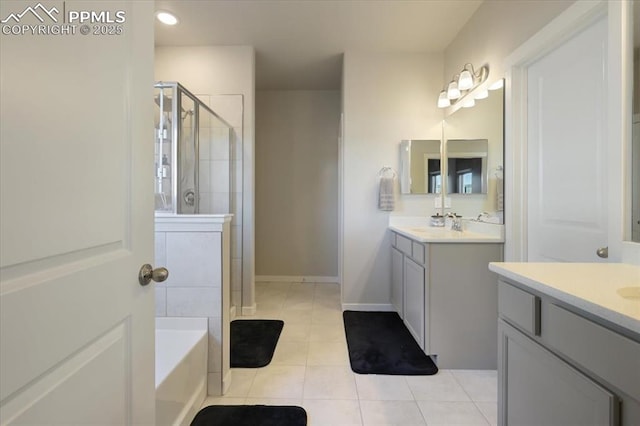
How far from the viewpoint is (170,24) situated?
2.82m

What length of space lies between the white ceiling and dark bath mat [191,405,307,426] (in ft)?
9.34

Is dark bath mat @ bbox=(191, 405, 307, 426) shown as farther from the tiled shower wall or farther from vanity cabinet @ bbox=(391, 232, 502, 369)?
the tiled shower wall

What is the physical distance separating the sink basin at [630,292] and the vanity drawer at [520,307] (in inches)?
7.7

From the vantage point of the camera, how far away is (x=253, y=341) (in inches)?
99.9

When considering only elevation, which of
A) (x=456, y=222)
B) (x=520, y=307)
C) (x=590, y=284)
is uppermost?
(x=456, y=222)

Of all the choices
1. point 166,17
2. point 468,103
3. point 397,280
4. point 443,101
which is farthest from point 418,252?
point 166,17

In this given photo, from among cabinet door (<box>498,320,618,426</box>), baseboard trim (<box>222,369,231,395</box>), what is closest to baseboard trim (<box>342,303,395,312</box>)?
baseboard trim (<box>222,369,231,395</box>)

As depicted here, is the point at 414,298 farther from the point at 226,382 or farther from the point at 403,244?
the point at 226,382

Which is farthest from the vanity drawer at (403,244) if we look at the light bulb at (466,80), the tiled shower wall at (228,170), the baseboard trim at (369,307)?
the tiled shower wall at (228,170)

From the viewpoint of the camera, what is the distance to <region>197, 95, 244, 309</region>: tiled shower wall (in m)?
3.01

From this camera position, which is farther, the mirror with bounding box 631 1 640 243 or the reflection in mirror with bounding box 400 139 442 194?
the reflection in mirror with bounding box 400 139 442 194
